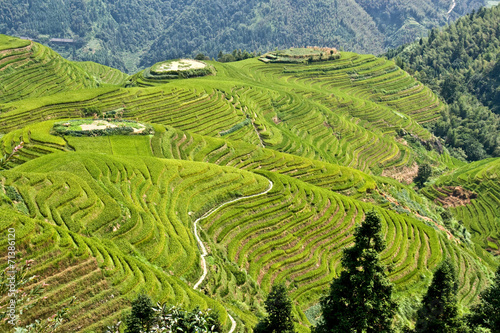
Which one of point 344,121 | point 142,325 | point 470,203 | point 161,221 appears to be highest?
point 142,325

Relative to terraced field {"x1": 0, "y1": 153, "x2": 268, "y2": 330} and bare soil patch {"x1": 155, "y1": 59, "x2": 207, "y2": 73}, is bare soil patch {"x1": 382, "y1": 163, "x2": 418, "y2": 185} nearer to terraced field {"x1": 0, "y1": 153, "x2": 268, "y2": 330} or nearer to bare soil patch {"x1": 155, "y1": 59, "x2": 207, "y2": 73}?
terraced field {"x1": 0, "y1": 153, "x2": 268, "y2": 330}

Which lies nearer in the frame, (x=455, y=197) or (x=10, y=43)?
(x=455, y=197)

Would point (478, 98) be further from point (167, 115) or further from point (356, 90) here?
point (167, 115)

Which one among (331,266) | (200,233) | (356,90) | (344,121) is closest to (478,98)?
(356,90)

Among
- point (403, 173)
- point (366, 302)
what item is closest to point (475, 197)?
point (403, 173)

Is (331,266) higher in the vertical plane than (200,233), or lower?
lower

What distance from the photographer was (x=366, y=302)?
21891 millimetres

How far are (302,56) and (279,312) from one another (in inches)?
4495

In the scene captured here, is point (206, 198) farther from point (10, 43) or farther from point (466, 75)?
point (466, 75)

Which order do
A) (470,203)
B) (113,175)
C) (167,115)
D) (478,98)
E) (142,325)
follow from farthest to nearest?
1. (478,98)
2. (470,203)
3. (167,115)
4. (113,175)
5. (142,325)

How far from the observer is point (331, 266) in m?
41.3

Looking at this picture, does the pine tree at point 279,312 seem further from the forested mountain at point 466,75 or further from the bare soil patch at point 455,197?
the forested mountain at point 466,75

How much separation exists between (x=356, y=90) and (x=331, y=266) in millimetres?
85782

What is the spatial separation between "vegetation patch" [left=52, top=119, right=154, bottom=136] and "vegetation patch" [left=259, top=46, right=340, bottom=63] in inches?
3154
